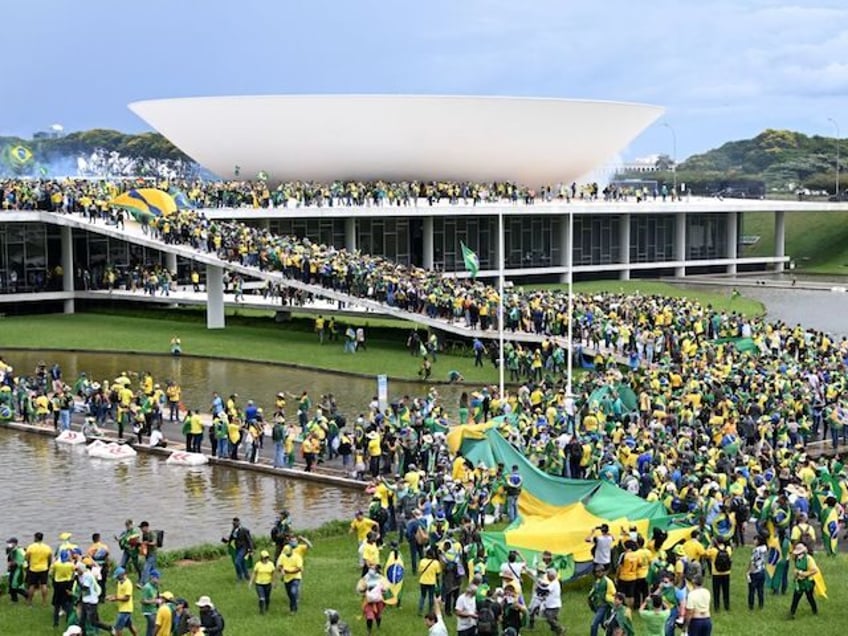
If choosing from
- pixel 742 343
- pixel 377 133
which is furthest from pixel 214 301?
pixel 377 133

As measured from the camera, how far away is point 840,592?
17.4 metres

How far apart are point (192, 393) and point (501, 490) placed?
50.4 feet

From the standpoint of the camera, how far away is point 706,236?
7450cm

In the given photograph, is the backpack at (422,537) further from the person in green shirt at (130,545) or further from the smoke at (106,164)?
the smoke at (106,164)

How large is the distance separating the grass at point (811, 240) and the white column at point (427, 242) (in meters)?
21.4

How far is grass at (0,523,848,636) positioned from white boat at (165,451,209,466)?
299 inches

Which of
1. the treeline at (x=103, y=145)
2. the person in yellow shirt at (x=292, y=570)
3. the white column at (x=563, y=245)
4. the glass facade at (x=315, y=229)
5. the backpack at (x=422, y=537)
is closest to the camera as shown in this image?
the person in yellow shirt at (x=292, y=570)

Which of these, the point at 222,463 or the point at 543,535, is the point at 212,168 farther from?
the point at 543,535

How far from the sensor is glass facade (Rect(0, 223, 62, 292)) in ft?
173

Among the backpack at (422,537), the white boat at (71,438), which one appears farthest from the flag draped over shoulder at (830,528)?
the white boat at (71,438)

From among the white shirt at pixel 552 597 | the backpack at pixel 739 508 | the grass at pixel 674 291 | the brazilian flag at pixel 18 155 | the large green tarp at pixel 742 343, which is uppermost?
the brazilian flag at pixel 18 155

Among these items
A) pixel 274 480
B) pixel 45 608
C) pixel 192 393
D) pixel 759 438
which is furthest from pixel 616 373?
pixel 45 608

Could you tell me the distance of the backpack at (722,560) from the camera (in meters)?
16.5

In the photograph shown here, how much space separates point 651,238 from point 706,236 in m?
3.72
